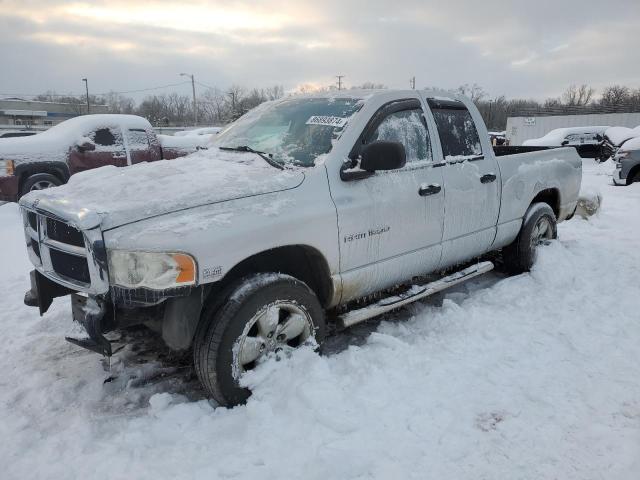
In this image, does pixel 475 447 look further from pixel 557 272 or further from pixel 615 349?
pixel 557 272

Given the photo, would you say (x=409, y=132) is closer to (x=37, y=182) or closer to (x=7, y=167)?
(x=37, y=182)

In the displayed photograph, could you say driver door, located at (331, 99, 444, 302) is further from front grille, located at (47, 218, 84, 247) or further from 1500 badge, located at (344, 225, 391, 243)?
front grille, located at (47, 218, 84, 247)

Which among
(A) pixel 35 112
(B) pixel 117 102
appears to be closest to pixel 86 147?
(A) pixel 35 112

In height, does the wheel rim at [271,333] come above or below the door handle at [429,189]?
below

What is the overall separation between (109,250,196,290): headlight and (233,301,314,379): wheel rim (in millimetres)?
525

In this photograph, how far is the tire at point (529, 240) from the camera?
5129 millimetres

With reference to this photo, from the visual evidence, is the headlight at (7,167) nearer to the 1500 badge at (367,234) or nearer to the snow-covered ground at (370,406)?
the snow-covered ground at (370,406)

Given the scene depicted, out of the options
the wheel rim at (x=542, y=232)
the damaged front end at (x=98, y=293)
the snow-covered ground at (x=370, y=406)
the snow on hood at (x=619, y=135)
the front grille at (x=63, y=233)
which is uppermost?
the snow on hood at (x=619, y=135)

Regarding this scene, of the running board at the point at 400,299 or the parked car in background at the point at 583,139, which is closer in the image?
the running board at the point at 400,299

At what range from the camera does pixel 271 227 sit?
2.90 m

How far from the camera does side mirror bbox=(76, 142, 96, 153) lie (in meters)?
9.73

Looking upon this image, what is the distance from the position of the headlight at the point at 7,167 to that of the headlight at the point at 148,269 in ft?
26.6

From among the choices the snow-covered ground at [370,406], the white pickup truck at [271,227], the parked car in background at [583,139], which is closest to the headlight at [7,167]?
the snow-covered ground at [370,406]

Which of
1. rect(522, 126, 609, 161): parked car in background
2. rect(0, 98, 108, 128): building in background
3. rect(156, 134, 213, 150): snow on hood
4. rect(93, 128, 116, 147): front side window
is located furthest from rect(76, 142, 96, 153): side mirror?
rect(0, 98, 108, 128): building in background
